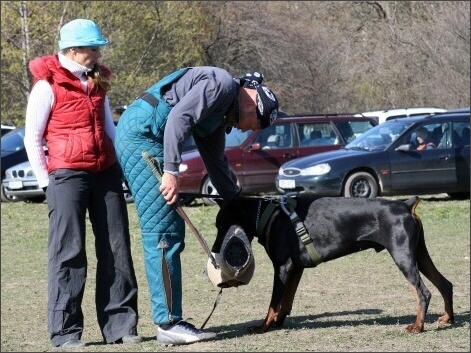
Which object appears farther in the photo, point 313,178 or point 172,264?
point 313,178

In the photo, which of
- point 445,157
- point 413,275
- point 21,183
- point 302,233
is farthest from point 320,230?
point 21,183

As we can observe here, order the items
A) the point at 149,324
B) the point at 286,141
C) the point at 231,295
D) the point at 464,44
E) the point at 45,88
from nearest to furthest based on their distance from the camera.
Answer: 1. the point at 45,88
2. the point at 149,324
3. the point at 231,295
4. the point at 286,141
5. the point at 464,44

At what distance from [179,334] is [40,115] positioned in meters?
1.59

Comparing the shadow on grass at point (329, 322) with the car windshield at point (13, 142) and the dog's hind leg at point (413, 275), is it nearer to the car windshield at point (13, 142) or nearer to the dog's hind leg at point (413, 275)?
the dog's hind leg at point (413, 275)

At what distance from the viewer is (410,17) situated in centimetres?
3912

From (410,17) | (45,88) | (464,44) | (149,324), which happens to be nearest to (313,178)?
(149,324)

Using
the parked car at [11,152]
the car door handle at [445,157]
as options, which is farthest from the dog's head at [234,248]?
the parked car at [11,152]

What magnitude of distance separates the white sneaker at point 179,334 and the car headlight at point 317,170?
1180cm

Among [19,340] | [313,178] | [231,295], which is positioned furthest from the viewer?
[313,178]

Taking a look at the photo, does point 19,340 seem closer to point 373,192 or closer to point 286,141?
point 373,192

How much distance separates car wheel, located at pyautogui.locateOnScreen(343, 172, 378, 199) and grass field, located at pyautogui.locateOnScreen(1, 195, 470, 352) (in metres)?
4.58

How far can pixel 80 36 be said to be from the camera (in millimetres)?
6273

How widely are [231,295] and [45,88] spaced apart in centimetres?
321

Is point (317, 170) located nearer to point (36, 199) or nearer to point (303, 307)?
point (36, 199)
